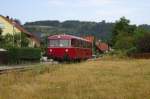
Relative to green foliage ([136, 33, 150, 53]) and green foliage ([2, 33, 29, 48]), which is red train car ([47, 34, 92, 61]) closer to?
green foliage ([136, 33, 150, 53])

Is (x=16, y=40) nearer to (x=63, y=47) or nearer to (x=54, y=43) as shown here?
(x=54, y=43)

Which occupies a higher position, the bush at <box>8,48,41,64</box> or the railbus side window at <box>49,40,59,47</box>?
the railbus side window at <box>49,40,59,47</box>

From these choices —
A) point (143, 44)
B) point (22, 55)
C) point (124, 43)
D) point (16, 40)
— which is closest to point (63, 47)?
point (22, 55)

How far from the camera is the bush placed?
57009mm

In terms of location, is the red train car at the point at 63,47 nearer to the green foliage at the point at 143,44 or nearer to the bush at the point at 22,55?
the bush at the point at 22,55

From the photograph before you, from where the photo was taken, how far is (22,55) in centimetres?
5894

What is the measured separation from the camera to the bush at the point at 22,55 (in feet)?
187

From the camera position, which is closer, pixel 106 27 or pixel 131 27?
pixel 131 27

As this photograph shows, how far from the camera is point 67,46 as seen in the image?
47250 mm

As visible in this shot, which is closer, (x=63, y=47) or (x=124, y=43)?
(x=63, y=47)

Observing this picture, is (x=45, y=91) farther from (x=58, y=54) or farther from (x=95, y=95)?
(x=58, y=54)

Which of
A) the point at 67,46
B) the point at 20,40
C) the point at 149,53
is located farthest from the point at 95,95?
the point at 20,40

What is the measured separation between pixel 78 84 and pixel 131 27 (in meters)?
106

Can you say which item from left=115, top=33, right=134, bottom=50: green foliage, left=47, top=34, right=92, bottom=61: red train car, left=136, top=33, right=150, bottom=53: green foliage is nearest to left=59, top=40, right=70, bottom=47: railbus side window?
left=47, top=34, right=92, bottom=61: red train car
